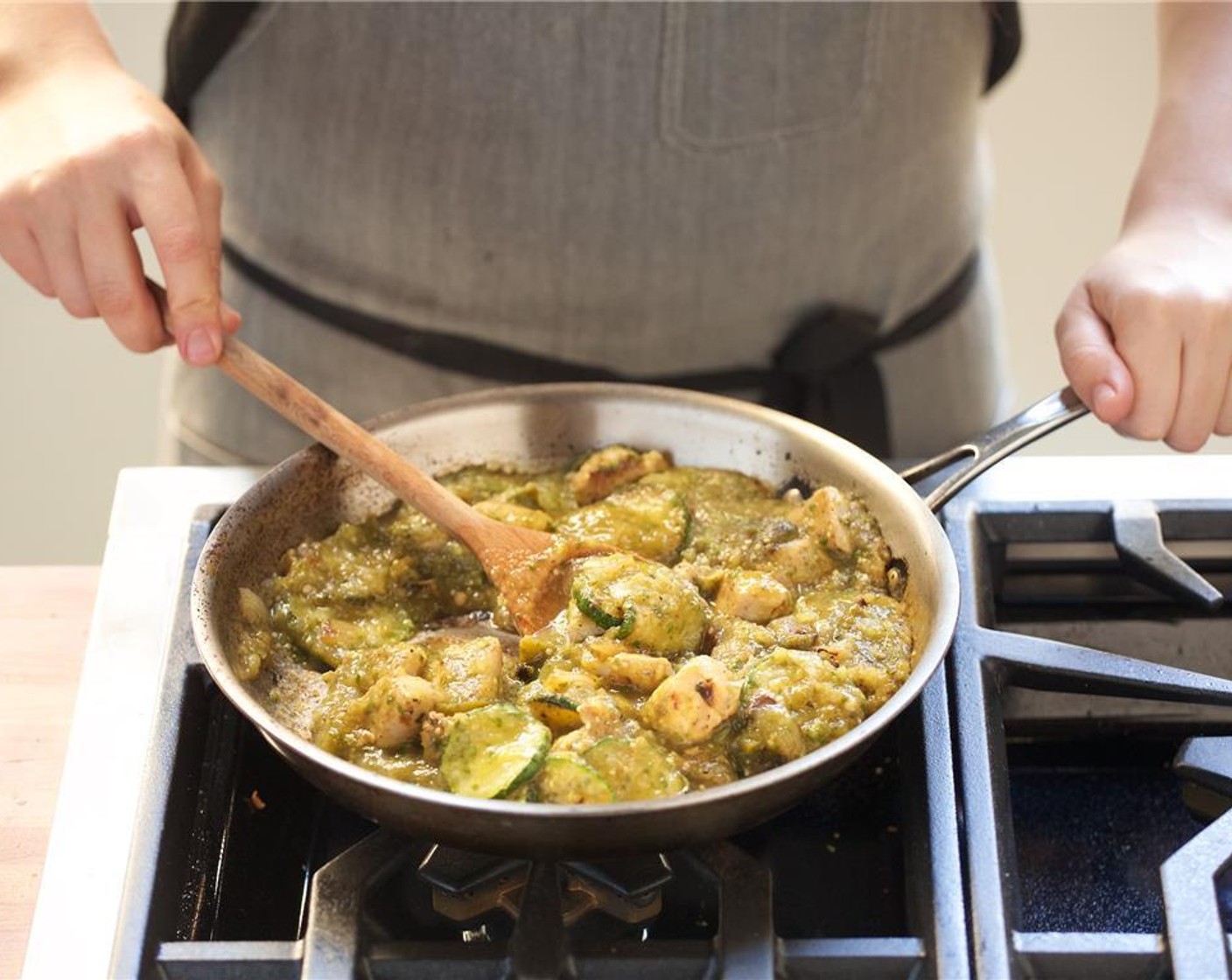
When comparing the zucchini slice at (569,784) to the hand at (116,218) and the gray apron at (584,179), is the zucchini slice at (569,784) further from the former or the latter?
the gray apron at (584,179)

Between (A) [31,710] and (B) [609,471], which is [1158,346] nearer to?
(B) [609,471]

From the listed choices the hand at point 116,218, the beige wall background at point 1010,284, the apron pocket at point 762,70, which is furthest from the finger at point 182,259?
the beige wall background at point 1010,284

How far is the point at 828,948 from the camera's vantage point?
941mm

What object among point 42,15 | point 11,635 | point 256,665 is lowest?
point 11,635

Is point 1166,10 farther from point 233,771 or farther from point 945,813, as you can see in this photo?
point 233,771

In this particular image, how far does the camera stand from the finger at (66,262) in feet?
3.99

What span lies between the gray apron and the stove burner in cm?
75

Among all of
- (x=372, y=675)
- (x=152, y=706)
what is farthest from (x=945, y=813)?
(x=152, y=706)

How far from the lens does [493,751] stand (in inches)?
38.9

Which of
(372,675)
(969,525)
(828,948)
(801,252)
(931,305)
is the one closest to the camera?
(828,948)

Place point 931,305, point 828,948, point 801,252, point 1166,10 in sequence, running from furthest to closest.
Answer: point 931,305 < point 801,252 < point 1166,10 < point 828,948

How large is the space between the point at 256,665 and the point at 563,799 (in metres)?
0.29

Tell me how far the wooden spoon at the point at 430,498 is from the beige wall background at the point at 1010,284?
1.77m

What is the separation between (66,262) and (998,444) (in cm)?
77
